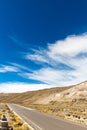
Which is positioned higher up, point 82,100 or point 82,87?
point 82,87

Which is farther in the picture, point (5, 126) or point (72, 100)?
point (72, 100)

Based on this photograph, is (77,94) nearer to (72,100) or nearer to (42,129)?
(72,100)

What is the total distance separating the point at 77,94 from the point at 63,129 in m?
110

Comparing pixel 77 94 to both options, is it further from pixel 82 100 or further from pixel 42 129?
pixel 42 129

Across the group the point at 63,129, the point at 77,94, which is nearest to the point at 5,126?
the point at 63,129

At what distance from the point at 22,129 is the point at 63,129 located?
4.81 meters

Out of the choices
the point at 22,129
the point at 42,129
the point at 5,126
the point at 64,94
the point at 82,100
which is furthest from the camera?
the point at 64,94

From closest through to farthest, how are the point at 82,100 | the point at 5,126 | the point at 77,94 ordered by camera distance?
the point at 5,126
the point at 82,100
the point at 77,94

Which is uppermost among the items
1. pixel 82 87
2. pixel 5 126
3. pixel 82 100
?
pixel 82 87

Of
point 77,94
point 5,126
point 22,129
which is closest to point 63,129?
point 22,129

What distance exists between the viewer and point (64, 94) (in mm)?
152375

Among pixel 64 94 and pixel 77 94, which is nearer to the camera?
pixel 77 94

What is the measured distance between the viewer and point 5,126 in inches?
590

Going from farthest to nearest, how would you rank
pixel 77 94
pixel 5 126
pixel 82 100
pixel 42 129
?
pixel 77 94, pixel 82 100, pixel 42 129, pixel 5 126
